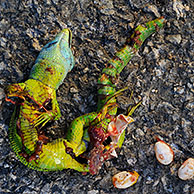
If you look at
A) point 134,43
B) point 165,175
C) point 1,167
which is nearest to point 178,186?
point 165,175

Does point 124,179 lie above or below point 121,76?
below

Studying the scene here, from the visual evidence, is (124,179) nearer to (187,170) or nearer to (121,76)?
(187,170)

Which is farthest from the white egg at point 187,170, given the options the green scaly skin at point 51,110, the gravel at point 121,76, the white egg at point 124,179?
the green scaly skin at point 51,110

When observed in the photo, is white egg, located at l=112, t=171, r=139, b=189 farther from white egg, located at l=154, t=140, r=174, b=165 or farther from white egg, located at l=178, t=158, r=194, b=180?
white egg, located at l=178, t=158, r=194, b=180

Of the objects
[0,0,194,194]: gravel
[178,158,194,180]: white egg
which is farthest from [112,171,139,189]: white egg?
[178,158,194,180]: white egg

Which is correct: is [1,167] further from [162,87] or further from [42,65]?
[162,87]

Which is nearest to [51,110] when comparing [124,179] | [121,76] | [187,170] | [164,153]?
[121,76]
